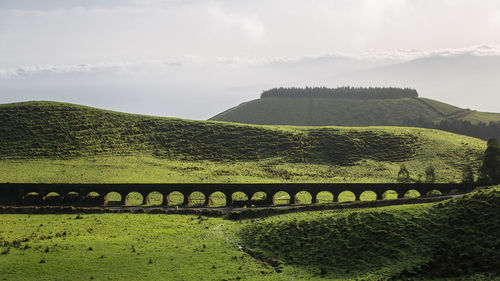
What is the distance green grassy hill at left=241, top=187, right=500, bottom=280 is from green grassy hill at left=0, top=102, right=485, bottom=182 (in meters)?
41.1

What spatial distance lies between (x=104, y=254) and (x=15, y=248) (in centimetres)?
976

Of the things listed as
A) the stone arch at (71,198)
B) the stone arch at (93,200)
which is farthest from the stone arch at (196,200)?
the stone arch at (71,198)

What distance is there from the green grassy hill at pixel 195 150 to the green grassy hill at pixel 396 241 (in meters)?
41.1

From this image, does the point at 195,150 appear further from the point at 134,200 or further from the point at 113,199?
the point at 134,200

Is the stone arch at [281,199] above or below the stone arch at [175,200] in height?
above

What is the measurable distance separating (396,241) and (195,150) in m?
82.2

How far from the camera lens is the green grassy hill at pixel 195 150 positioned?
96375mm

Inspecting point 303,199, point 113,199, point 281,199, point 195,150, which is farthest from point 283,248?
point 195,150

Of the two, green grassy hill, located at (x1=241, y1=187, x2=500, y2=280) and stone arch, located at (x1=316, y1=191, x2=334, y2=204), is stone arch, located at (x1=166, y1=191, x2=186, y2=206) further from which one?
stone arch, located at (x1=316, y1=191, x2=334, y2=204)

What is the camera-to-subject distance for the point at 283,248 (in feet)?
149

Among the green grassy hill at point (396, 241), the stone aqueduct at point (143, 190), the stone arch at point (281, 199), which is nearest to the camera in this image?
the green grassy hill at point (396, 241)

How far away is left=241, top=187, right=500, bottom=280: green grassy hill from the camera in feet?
120

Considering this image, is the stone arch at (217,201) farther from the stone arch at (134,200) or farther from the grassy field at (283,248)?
the grassy field at (283,248)

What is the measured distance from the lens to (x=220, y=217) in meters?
62.6
